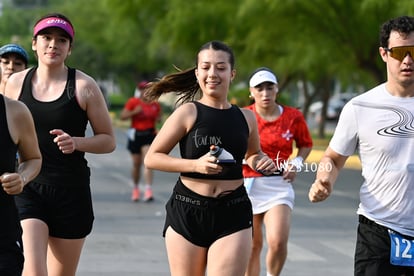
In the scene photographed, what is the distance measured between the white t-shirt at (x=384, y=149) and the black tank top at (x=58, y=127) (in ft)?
5.98

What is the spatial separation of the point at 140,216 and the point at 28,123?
10267 millimetres

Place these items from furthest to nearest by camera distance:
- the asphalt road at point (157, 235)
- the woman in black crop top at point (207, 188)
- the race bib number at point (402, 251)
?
the asphalt road at point (157, 235) → the woman in black crop top at point (207, 188) → the race bib number at point (402, 251)

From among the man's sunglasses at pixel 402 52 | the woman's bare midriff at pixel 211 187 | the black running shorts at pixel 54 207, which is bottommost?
the black running shorts at pixel 54 207

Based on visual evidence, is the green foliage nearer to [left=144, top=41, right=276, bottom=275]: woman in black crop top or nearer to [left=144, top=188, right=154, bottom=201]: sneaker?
[left=144, top=188, right=154, bottom=201]: sneaker

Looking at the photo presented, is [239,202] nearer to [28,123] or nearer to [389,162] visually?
[389,162]

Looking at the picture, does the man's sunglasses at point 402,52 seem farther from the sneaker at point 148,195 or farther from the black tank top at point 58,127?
the sneaker at point 148,195

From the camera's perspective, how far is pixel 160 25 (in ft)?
116

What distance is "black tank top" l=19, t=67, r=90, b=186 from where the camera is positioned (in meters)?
6.96

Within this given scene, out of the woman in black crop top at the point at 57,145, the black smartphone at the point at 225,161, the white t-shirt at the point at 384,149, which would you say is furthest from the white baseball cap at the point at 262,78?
the white t-shirt at the point at 384,149

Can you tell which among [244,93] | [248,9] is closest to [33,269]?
[248,9]

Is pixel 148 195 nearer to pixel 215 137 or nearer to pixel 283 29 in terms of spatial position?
pixel 215 137

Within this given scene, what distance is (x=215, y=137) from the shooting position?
673cm

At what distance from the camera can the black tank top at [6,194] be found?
5.54 m

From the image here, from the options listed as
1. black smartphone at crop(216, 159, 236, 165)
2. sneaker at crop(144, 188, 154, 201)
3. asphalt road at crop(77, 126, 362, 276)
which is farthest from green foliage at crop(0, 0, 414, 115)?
black smartphone at crop(216, 159, 236, 165)
